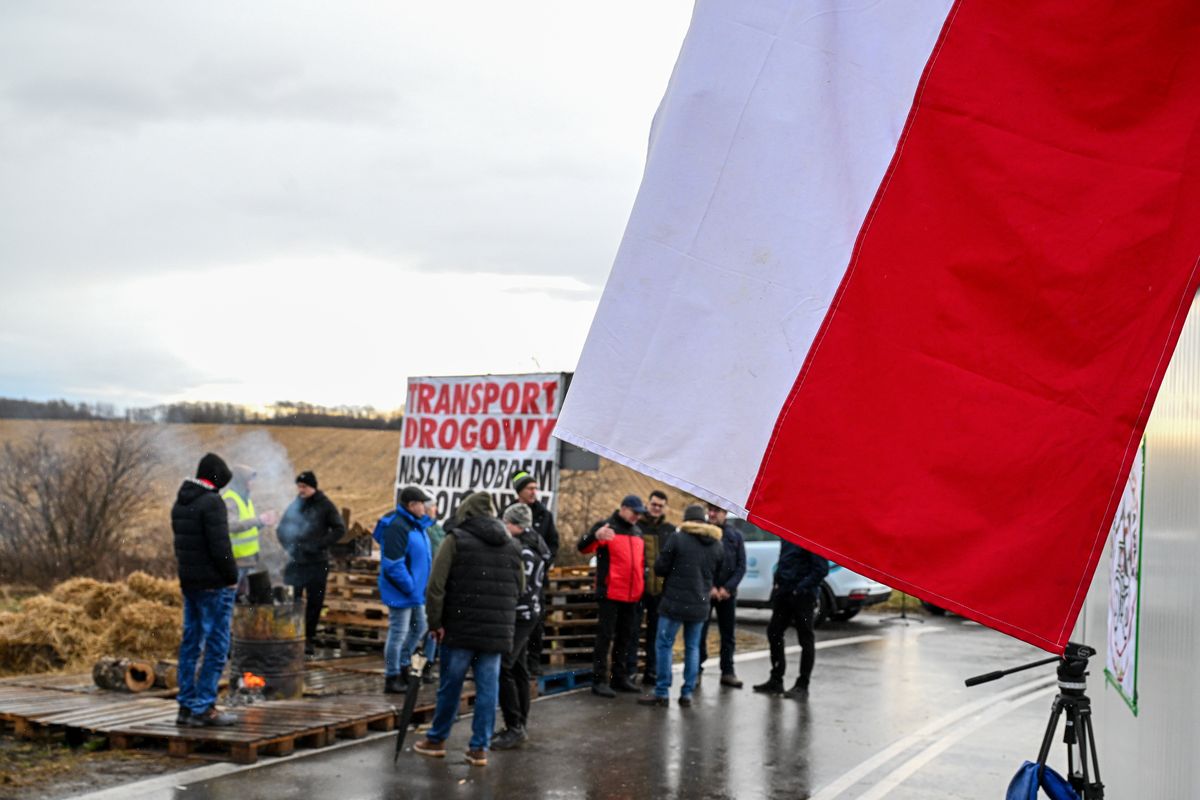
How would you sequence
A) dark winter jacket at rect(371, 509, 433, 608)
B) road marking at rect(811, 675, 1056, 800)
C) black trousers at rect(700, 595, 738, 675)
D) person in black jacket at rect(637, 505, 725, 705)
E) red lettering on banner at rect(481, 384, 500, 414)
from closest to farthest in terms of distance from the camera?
road marking at rect(811, 675, 1056, 800)
dark winter jacket at rect(371, 509, 433, 608)
person in black jacket at rect(637, 505, 725, 705)
black trousers at rect(700, 595, 738, 675)
red lettering on banner at rect(481, 384, 500, 414)

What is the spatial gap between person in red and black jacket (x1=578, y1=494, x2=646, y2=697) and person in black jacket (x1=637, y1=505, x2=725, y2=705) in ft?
1.74

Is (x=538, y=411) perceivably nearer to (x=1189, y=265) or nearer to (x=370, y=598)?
(x=370, y=598)

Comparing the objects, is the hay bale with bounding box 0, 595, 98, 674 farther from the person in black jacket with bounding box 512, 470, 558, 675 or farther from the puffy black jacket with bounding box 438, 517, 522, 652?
the puffy black jacket with bounding box 438, 517, 522, 652

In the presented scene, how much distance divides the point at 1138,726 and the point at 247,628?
7.83 m

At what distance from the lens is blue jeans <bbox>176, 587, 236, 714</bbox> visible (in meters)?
9.66

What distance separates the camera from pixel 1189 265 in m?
3.31

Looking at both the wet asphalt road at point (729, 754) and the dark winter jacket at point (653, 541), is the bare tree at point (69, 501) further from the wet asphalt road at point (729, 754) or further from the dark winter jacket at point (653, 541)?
the wet asphalt road at point (729, 754)

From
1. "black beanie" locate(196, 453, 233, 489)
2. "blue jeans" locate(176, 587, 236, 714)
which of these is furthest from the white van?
"blue jeans" locate(176, 587, 236, 714)

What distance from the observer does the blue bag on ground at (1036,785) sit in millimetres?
4160

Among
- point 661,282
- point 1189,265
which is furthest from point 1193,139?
point 661,282

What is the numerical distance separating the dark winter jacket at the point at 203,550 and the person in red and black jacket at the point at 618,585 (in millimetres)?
4166

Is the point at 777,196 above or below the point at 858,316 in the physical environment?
above

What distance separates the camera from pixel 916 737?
37.3ft

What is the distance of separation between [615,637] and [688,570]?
4.71ft
